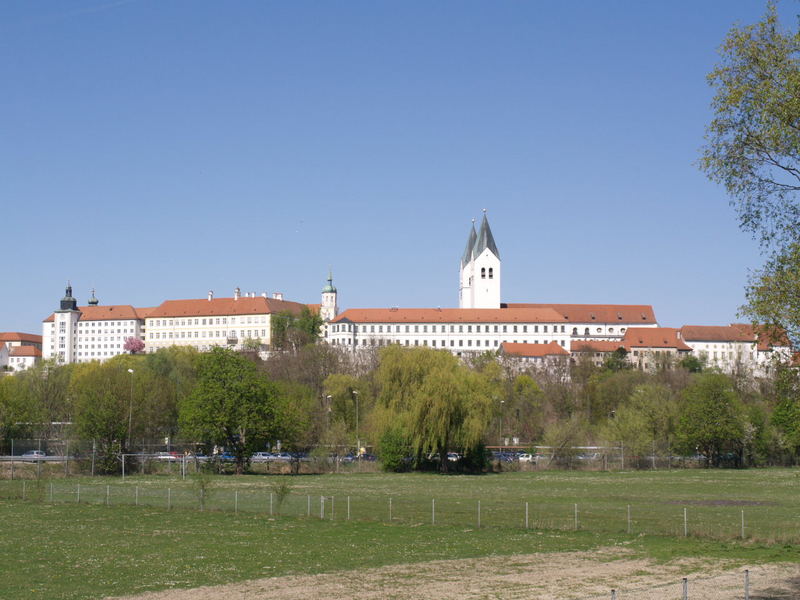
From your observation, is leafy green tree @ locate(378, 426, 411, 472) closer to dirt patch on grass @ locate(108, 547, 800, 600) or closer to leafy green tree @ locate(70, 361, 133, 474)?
leafy green tree @ locate(70, 361, 133, 474)

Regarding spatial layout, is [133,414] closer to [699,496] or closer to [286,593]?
[699,496]

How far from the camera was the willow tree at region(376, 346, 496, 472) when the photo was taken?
73.0 m

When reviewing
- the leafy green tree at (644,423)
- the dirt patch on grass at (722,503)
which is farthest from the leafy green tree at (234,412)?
the dirt patch on grass at (722,503)

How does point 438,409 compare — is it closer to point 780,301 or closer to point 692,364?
point 780,301

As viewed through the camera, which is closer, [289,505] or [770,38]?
[770,38]

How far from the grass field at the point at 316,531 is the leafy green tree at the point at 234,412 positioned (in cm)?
1539

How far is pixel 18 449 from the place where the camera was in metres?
70.5

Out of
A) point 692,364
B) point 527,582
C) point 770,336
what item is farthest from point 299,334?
point 770,336

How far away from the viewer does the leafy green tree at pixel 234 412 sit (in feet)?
235

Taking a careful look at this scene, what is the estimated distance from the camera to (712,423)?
85.5m

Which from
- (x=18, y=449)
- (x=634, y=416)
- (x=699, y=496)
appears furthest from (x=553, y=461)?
(x=18, y=449)

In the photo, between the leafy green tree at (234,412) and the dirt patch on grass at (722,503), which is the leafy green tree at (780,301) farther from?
the leafy green tree at (234,412)

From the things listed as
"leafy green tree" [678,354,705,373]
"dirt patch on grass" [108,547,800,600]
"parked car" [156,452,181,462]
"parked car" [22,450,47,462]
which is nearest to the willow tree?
"parked car" [156,452,181,462]

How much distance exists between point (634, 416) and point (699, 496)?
36.0 metres
